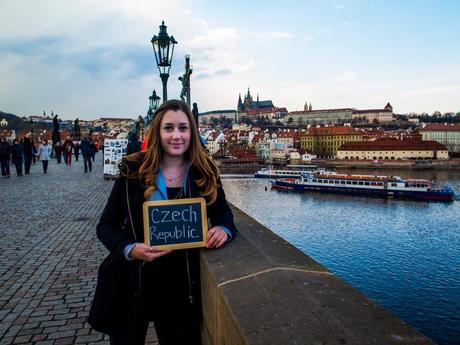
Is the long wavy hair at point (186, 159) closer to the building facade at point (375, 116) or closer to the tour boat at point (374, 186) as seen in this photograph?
the tour boat at point (374, 186)

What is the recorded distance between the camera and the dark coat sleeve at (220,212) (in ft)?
6.97

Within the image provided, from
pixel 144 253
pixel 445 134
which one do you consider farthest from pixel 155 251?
pixel 445 134

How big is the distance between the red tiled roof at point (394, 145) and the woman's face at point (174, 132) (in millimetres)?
85360

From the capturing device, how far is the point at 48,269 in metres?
4.73

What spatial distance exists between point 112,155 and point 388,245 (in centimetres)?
1627

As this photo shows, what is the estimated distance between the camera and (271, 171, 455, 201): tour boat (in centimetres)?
4091

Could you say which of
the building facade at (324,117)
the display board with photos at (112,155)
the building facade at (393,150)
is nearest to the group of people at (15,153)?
the display board with photos at (112,155)

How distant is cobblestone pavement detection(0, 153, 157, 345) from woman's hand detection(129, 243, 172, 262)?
59.6 inches

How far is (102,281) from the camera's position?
188 centimetres

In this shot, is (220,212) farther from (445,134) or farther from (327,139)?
(445,134)

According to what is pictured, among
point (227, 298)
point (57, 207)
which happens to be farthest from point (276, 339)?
point (57, 207)

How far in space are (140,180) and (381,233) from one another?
26644 mm

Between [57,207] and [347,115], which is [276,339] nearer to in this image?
[57,207]

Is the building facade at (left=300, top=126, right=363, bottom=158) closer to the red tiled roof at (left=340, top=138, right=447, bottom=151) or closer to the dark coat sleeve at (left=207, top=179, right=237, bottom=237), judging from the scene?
the red tiled roof at (left=340, top=138, right=447, bottom=151)
